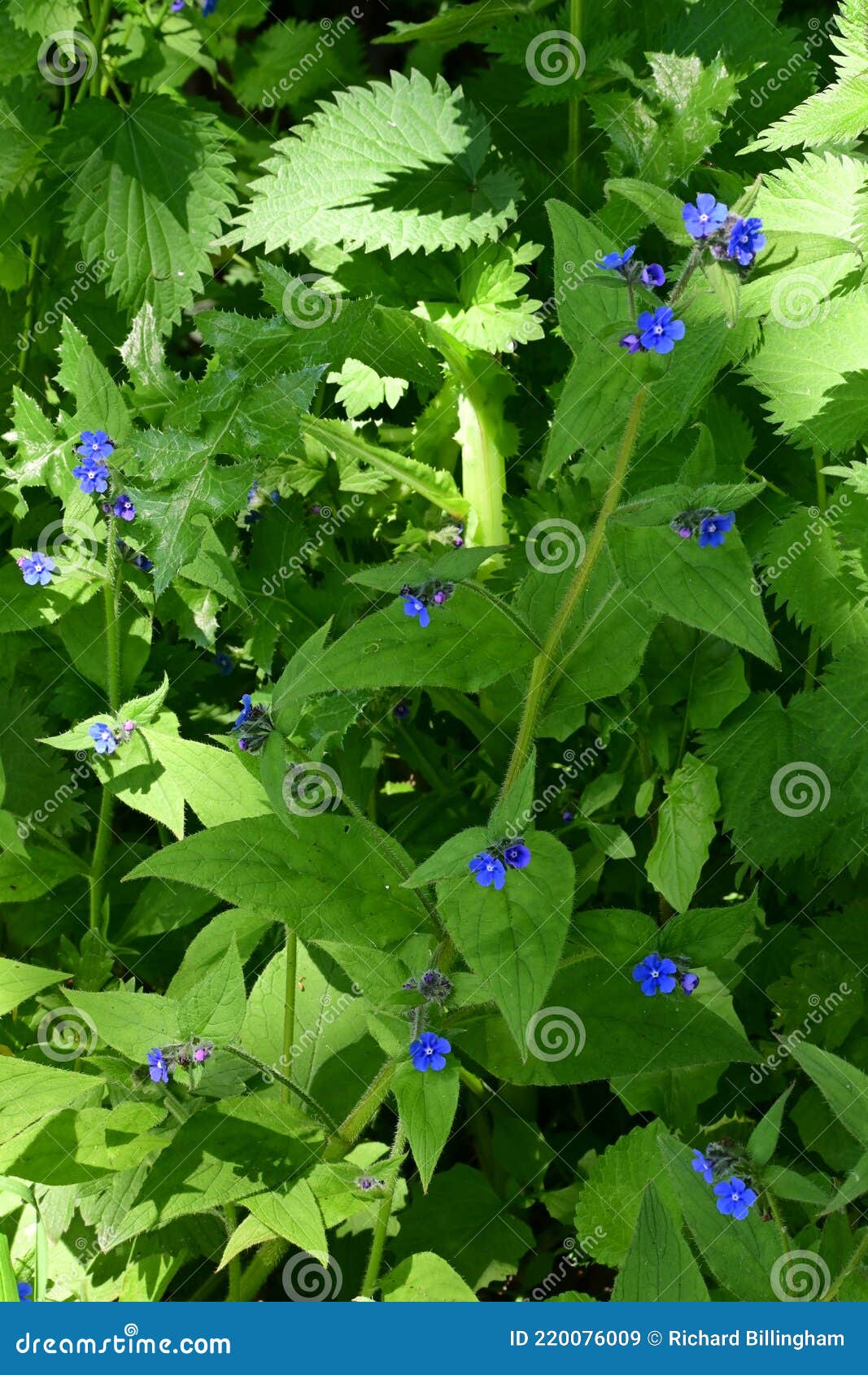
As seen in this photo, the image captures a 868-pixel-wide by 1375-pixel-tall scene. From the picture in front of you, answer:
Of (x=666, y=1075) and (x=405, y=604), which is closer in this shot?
(x=405, y=604)

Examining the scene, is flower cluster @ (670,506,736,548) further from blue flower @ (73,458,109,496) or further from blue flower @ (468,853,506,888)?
blue flower @ (73,458,109,496)

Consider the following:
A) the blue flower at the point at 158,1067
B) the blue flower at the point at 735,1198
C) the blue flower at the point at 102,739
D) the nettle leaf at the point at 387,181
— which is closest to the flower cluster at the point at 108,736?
the blue flower at the point at 102,739

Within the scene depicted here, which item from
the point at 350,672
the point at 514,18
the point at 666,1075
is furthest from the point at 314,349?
the point at 666,1075

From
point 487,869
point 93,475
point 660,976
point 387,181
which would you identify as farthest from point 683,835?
point 387,181

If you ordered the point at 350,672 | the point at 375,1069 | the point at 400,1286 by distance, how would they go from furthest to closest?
the point at 375,1069 → the point at 400,1286 → the point at 350,672

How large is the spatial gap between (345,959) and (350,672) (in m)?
0.40

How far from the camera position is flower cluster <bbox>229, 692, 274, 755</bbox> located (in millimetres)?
1783

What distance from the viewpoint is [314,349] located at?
2041 mm

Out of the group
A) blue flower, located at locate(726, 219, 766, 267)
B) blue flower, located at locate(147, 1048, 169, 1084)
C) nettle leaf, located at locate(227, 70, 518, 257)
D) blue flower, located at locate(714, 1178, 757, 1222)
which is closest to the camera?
blue flower, located at locate(726, 219, 766, 267)

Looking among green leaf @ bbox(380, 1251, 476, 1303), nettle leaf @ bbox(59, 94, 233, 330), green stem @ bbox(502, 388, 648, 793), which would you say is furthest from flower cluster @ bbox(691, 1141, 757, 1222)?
nettle leaf @ bbox(59, 94, 233, 330)

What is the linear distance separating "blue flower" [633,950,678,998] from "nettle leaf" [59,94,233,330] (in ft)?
5.20

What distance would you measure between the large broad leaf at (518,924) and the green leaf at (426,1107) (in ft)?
0.44

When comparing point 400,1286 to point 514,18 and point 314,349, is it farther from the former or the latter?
point 514,18

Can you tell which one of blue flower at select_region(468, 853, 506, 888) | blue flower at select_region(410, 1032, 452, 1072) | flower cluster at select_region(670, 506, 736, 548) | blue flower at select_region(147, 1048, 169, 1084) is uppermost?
flower cluster at select_region(670, 506, 736, 548)
